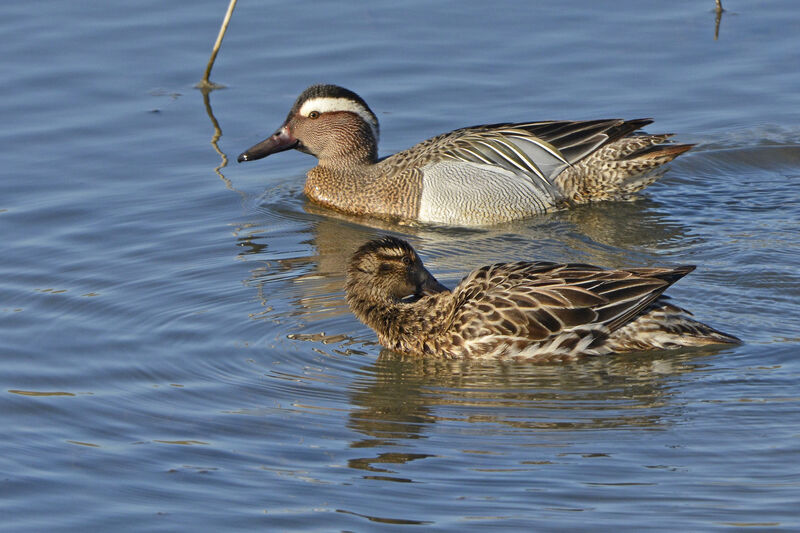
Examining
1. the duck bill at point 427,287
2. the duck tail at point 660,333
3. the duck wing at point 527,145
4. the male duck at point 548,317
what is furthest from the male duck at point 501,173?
the duck tail at point 660,333

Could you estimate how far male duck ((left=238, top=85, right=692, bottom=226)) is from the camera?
1130 cm

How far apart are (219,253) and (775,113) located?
5532 millimetres

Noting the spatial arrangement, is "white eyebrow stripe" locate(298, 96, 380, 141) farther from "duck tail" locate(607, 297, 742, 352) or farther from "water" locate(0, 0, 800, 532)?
"duck tail" locate(607, 297, 742, 352)

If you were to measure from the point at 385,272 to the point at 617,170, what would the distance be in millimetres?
3813

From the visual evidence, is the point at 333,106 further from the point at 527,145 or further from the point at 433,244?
the point at 433,244

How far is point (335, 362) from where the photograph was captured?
26.2 feet

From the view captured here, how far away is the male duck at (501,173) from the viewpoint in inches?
445

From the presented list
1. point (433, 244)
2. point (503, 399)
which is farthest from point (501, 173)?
point (503, 399)

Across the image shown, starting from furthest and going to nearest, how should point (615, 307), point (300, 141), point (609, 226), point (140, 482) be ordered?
point (300, 141) → point (609, 226) → point (615, 307) → point (140, 482)

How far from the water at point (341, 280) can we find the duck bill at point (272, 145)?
280mm

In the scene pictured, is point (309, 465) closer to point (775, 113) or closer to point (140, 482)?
point (140, 482)

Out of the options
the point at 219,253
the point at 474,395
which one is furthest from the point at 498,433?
the point at 219,253

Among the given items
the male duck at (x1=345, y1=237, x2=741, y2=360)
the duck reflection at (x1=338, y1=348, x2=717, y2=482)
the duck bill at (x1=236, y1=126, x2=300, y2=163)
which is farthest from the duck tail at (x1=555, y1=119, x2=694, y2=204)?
the duck reflection at (x1=338, y1=348, x2=717, y2=482)

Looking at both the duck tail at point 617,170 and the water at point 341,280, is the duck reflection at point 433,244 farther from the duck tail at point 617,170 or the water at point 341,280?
the duck tail at point 617,170
